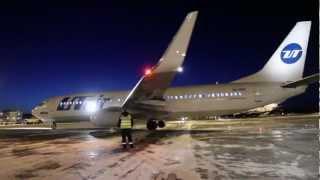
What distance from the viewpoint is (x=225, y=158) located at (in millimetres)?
12234

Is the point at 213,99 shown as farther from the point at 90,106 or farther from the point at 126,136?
A: the point at 126,136

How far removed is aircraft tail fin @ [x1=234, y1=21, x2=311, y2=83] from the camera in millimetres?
27964

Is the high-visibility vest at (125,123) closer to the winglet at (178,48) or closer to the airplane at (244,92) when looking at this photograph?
the winglet at (178,48)

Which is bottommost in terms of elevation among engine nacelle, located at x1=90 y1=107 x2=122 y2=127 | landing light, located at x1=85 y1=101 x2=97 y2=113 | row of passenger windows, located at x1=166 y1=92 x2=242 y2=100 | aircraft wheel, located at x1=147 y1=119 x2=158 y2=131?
aircraft wheel, located at x1=147 y1=119 x2=158 y2=131

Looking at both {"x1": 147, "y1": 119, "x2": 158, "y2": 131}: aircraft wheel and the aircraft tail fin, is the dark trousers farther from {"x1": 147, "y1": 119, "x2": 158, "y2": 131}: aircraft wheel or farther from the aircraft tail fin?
the aircraft tail fin

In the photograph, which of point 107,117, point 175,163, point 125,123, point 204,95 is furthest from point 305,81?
point 175,163

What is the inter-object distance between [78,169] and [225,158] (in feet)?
14.2

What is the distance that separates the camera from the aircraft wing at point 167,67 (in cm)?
1789

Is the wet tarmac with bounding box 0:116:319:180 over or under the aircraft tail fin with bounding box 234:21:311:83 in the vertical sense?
under

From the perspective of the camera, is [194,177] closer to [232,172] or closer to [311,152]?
[232,172]

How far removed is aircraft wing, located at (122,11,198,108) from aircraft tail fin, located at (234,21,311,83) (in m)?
10.3

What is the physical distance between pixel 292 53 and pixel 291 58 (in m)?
0.36

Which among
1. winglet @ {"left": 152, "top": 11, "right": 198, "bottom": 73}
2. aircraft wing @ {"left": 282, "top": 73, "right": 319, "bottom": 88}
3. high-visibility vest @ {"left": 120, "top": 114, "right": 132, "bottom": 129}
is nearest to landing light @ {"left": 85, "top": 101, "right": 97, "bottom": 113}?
winglet @ {"left": 152, "top": 11, "right": 198, "bottom": 73}

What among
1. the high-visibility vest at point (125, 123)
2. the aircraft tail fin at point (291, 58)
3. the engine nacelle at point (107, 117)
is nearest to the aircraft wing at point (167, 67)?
the engine nacelle at point (107, 117)
